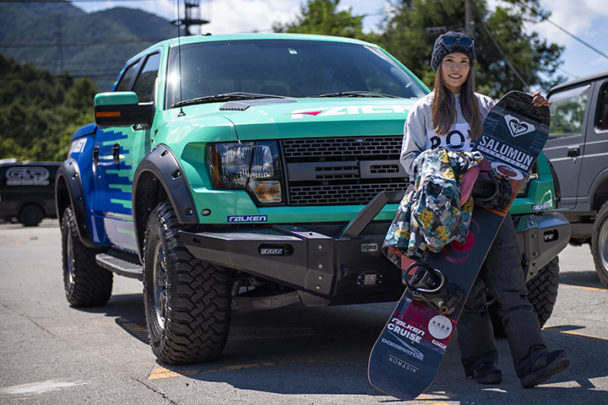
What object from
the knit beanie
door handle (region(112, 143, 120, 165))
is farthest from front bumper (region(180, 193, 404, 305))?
door handle (region(112, 143, 120, 165))

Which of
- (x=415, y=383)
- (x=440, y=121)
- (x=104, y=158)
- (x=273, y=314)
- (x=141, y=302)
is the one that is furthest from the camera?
(x=141, y=302)

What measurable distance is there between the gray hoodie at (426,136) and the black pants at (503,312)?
1.57 feet

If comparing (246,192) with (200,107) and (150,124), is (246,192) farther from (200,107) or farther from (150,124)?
(150,124)

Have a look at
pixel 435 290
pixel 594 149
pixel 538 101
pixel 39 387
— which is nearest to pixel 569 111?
pixel 594 149

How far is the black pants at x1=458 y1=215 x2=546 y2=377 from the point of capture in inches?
160

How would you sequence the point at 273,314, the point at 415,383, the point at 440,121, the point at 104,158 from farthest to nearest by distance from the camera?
1. the point at 273,314
2. the point at 104,158
3. the point at 440,121
4. the point at 415,383

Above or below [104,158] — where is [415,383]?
below

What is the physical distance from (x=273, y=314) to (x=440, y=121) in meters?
3.43

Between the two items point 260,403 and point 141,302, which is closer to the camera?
point 260,403

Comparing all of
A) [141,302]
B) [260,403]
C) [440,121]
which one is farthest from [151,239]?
[141,302]

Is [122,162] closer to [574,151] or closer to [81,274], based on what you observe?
[81,274]

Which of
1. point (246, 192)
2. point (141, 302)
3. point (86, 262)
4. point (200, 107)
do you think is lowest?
point (141, 302)

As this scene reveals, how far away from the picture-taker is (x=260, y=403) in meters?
4.11

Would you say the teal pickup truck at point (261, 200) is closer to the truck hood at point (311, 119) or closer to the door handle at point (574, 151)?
the truck hood at point (311, 119)
